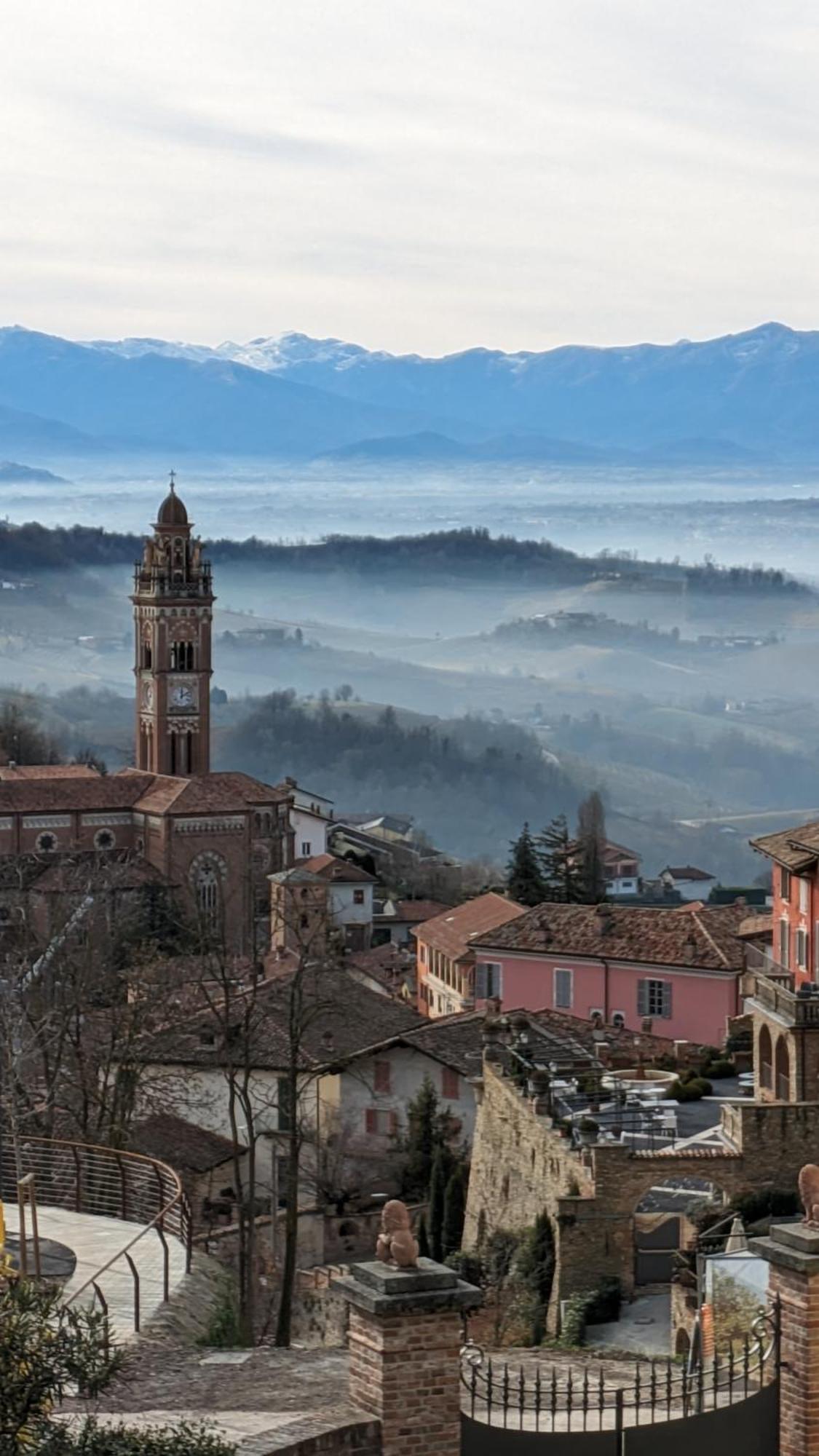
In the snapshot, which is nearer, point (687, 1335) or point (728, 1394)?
point (728, 1394)

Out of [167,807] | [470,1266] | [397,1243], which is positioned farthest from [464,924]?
[397,1243]

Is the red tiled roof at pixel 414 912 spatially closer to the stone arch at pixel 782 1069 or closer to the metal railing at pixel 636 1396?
the stone arch at pixel 782 1069

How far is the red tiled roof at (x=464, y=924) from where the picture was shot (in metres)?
67.4

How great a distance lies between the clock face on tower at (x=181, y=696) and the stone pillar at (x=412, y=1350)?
95.2m

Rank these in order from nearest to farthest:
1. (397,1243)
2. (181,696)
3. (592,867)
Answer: (397,1243) → (592,867) → (181,696)

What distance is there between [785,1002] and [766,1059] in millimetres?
1272

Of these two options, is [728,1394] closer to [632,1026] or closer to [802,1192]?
[802,1192]

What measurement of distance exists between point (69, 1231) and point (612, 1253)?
9288mm

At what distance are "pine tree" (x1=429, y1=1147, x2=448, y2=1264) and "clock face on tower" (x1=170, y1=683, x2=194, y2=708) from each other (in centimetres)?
7093

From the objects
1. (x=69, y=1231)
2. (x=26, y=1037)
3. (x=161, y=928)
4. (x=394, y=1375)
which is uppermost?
(x=394, y=1375)

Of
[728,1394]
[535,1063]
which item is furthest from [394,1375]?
[535,1063]

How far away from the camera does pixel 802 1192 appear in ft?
46.3

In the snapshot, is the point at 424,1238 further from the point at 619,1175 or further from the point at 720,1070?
the point at 619,1175

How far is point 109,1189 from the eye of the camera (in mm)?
22906
